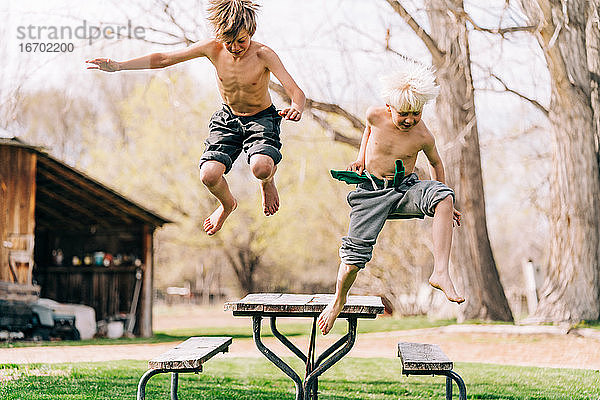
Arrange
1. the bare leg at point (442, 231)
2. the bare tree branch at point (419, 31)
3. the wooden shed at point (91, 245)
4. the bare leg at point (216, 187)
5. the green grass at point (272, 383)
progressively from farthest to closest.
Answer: the wooden shed at point (91, 245)
the bare tree branch at point (419, 31)
the green grass at point (272, 383)
the bare leg at point (216, 187)
the bare leg at point (442, 231)

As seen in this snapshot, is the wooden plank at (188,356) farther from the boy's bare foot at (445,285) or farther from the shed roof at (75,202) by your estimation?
the shed roof at (75,202)

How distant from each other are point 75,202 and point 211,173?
12731 millimetres

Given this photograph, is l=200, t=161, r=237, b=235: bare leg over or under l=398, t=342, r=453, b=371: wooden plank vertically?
over

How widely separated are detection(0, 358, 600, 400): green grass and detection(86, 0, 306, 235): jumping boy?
2.70 meters

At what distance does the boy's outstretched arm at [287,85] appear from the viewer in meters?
4.42

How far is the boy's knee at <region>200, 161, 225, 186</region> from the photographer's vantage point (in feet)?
15.8

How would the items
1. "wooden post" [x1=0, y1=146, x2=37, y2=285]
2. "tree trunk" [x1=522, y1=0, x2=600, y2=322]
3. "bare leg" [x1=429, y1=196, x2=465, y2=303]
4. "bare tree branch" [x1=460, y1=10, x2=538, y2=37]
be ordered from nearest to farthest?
1. "bare leg" [x1=429, y1=196, x2=465, y2=303]
2. "bare tree branch" [x1=460, y1=10, x2=538, y2=37]
3. "tree trunk" [x1=522, y1=0, x2=600, y2=322]
4. "wooden post" [x1=0, y1=146, x2=37, y2=285]

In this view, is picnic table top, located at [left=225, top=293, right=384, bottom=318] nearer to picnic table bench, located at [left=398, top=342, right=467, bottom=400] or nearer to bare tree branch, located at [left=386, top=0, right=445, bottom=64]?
picnic table bench, located at [left=398, top=342, right=467, bottom=400]

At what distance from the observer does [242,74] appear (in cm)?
473

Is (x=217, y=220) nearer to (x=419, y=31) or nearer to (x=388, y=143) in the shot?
(x=388, y=143)

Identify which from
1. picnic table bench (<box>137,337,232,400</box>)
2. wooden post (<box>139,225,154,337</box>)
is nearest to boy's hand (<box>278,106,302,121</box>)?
picnic table bench (<box>137,337,232,400</box>)

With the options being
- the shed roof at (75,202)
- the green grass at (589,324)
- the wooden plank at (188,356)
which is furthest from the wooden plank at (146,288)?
the wooden plank at (188,356)

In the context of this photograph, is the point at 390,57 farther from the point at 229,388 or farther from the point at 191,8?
the point at 229,388

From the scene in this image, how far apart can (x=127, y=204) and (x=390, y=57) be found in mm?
6580
